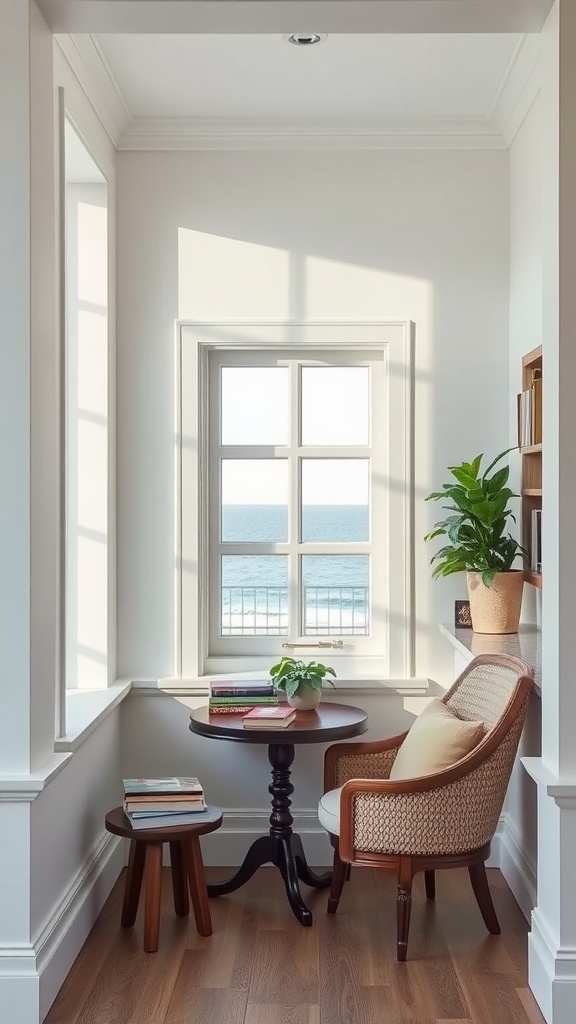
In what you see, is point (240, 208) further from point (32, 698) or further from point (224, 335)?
point (32, 698)

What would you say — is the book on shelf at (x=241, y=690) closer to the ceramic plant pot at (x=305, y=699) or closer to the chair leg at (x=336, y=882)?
the ceramic plant pot at (x=305, y=699)

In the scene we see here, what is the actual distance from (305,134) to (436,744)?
7.96 feet

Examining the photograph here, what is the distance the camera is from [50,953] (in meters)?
2.77

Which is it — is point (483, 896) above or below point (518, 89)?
below

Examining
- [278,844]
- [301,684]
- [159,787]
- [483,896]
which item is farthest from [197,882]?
[483,896]

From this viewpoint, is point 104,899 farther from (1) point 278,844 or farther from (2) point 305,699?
(2) point 305,699

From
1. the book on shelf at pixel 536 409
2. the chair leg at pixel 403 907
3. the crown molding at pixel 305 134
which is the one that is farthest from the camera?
the crown molding at pixel 305 134

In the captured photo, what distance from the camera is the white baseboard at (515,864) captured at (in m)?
3.42

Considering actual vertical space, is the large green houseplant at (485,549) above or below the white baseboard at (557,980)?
above

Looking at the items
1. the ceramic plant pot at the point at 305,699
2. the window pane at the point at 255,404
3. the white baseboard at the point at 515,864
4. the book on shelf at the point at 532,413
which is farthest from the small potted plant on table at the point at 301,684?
the book on shelf at the point at 532,413

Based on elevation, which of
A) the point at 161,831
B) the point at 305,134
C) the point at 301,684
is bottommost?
the point at 161,831

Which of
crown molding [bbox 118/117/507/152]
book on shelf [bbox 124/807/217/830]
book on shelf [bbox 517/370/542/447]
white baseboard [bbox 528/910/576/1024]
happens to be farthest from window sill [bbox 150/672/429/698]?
crown molding [bbox 118/117/507/152]

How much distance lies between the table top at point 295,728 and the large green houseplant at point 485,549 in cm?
62

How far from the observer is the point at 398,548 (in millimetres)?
4109
